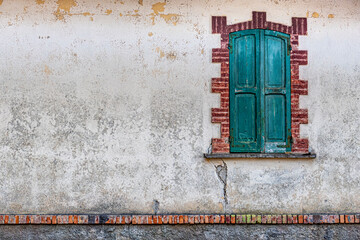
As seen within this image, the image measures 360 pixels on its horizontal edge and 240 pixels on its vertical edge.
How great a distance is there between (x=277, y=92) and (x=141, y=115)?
1968mm

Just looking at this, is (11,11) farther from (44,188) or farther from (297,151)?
(297,151)

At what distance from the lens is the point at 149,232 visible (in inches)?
241

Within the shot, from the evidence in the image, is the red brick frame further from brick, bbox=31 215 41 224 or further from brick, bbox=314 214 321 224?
brick, bbox=31 215 41 224

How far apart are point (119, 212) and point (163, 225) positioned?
0.64 meters

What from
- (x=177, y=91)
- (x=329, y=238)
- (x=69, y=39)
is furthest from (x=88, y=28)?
(x=329, y=238)

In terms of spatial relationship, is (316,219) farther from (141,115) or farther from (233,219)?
(141,115)

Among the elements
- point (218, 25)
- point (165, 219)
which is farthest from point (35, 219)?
point (218, 25)

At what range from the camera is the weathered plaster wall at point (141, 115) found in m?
6.21

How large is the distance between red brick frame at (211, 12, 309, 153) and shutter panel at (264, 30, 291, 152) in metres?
0.07

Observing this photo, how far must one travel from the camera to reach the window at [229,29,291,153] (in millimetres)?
6297

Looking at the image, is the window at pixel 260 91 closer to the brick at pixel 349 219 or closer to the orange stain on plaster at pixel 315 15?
the orange stain on plaster at pixel 315 15

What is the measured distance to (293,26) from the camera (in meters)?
6.39

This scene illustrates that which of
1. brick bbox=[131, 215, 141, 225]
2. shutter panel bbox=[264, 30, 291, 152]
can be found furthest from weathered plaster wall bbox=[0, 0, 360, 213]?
shutter panel bbox=[264, 30, 291, 152]

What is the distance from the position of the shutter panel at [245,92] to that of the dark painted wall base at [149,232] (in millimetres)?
1126
